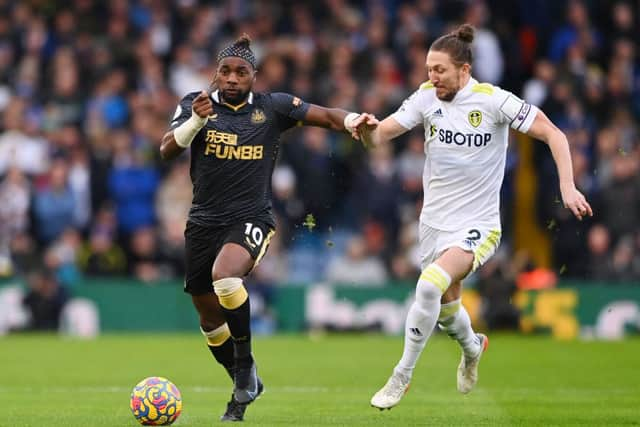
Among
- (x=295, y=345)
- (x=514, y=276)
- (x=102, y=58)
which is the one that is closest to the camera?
(x=295, y=345)

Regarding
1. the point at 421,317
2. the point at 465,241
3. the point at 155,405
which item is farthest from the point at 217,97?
the point at 155,405

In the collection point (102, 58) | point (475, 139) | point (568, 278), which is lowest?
point (568, 278)

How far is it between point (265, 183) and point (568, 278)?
11.4 metres

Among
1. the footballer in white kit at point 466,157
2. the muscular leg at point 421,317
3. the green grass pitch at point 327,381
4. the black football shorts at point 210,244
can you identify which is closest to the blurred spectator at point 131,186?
the green grass pitch at point 327,381

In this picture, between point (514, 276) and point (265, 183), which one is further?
point (514, 276)

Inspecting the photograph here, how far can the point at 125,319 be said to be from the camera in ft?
70.9

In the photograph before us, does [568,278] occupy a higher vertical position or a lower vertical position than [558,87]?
lower

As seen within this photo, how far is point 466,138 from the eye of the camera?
1076 cm

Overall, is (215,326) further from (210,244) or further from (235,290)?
(235,290)

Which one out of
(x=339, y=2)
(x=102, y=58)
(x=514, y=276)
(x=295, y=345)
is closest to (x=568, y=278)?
(x=514, y=276)

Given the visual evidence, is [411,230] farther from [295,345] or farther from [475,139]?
[475,139]

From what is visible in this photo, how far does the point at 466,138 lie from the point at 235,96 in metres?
1.86

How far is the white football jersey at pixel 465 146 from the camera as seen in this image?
10.7 metres

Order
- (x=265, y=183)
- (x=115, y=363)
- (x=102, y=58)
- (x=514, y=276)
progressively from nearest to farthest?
(x=265, y=183)
(x=115, y=363)
(x=514, y=276)
(x=102, y=58)
